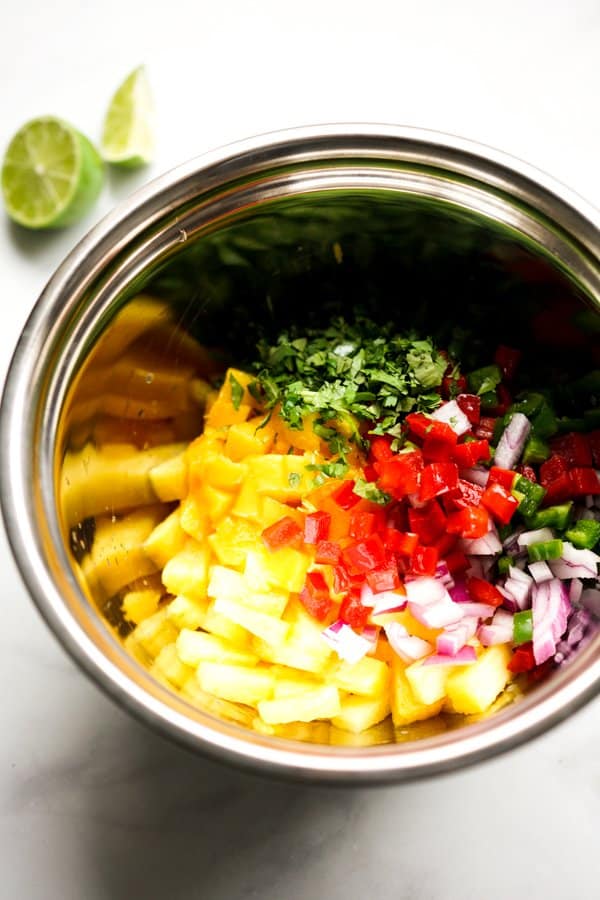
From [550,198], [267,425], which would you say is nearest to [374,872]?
[267,425]

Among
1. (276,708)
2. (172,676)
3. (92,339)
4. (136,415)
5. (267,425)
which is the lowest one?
(276,708)

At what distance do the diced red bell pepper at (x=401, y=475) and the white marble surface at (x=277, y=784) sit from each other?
0.59m

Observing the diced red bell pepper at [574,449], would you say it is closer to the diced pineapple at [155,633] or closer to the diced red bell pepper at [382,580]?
the diced red bell pepper at [382,580]

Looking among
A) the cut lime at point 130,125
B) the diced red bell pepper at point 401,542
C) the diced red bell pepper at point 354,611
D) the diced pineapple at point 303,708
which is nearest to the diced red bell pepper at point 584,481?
the diced red bell pepper at point 401,542

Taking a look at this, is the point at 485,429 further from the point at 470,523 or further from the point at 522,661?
the point at 522,661

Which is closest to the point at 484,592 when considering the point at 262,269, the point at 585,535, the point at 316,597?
the point at 585,535

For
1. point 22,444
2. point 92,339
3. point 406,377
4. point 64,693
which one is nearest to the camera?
point 22,444

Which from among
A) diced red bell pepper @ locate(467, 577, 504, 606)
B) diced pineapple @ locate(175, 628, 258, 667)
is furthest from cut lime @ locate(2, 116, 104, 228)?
diced red bell pepper @ locate(467, 577, 504, 606)

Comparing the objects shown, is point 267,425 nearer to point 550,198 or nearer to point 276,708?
point 276,708

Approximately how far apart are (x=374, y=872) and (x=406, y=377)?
3.23 ft

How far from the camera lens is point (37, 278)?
180 cm

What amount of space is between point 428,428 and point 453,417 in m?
0.07

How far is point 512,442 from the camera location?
148 centimetres

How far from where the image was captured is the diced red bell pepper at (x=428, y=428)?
145cm
